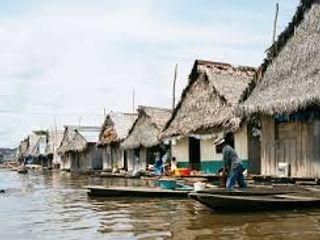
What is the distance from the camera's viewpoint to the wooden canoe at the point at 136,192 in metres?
15.3

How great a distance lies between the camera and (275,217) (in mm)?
10648

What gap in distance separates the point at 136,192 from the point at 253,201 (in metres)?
5.35

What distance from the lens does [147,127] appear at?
30.9 m

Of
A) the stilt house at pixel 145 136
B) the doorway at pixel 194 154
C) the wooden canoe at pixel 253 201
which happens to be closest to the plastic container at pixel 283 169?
the wooden canoe at pixel 253 201

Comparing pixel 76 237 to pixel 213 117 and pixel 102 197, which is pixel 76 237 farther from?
pixel 213 117

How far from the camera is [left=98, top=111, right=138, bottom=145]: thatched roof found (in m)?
36.1

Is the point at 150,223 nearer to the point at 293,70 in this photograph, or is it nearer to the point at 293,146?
the point at 293,146

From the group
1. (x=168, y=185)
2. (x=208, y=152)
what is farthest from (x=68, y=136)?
(x=168, y=185)

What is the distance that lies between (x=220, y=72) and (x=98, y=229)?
13.8 meters

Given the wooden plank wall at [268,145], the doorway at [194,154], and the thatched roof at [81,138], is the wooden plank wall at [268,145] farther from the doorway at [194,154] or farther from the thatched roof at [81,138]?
the thatched roof at [81,138]

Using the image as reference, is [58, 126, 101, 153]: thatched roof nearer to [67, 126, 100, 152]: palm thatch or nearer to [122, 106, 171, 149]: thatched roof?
[67, 126, 100, 152]: palm thatch

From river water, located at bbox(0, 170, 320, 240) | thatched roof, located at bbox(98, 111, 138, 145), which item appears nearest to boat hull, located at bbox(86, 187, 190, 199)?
river water, located at bbox(0, 170, 320, 240)

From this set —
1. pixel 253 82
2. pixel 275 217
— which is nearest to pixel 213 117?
pixel 253 82

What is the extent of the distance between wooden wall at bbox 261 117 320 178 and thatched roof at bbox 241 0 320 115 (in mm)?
854
